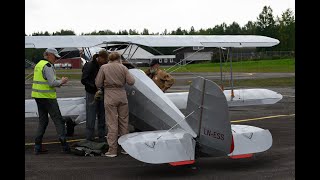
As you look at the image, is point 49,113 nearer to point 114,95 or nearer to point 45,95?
point 45,95

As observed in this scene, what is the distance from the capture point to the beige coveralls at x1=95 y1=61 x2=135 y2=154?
374 inches

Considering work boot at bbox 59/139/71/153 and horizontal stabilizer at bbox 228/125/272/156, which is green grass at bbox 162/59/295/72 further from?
horizontal stabilizer at bbox 228/125/272/156

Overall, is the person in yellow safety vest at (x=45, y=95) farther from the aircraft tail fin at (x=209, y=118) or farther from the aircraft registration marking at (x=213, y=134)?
the aircraft registration marking at (x=213, y=134)

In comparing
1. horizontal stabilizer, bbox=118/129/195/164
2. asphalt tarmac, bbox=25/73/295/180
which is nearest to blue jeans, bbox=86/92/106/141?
asphalt tarmac, bbox=25/73/295/180

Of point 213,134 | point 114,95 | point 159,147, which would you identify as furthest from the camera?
point 114,95

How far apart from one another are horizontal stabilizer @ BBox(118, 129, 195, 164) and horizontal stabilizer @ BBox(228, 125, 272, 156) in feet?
2.32

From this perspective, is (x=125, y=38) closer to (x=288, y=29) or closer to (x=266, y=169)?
(x=266, y=169)

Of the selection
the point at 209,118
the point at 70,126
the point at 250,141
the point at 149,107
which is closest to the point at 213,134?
the point at 209,118

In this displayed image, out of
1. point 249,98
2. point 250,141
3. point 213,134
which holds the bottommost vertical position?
point 250,141

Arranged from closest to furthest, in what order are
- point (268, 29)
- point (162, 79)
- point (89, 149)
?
point (89, 149)
point (162, 79)
point (268, 29)

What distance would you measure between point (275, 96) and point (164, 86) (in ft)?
10.1

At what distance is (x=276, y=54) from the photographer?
8200cm

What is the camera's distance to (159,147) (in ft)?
24.7

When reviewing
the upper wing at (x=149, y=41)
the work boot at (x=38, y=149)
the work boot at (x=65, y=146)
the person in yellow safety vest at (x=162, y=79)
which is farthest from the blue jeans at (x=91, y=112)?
the person in yellow safety vest at (x=162, y=79)
